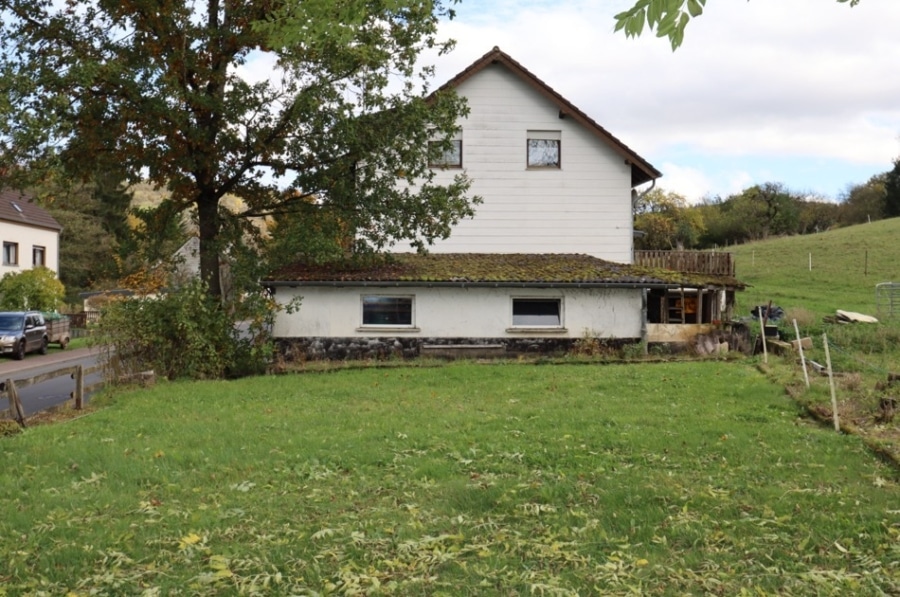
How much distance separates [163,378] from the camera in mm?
18750

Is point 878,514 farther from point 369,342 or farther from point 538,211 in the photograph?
point 538,211

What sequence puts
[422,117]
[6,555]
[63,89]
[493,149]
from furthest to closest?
[493,149], [422,117], [63,89], [6,555]

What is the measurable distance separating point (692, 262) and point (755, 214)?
5046 cm

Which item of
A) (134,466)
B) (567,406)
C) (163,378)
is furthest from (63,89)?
(567,406)

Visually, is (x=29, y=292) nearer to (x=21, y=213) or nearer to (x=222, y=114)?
(x=21, y=213)

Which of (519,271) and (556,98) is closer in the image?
(519,271)

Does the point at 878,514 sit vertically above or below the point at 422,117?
below

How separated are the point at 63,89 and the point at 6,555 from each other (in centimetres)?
1454

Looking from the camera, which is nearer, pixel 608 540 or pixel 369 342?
pixel 608 540

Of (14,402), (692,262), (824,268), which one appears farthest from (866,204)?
(14,402)

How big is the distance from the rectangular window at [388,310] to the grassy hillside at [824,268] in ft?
53.6

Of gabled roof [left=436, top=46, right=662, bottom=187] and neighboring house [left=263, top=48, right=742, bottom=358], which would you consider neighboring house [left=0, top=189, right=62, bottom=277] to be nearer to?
neighboring house [left=263, top=48, right=742, bottom=358]

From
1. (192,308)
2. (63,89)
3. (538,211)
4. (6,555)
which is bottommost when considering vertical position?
(6,555)

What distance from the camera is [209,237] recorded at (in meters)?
21.6
